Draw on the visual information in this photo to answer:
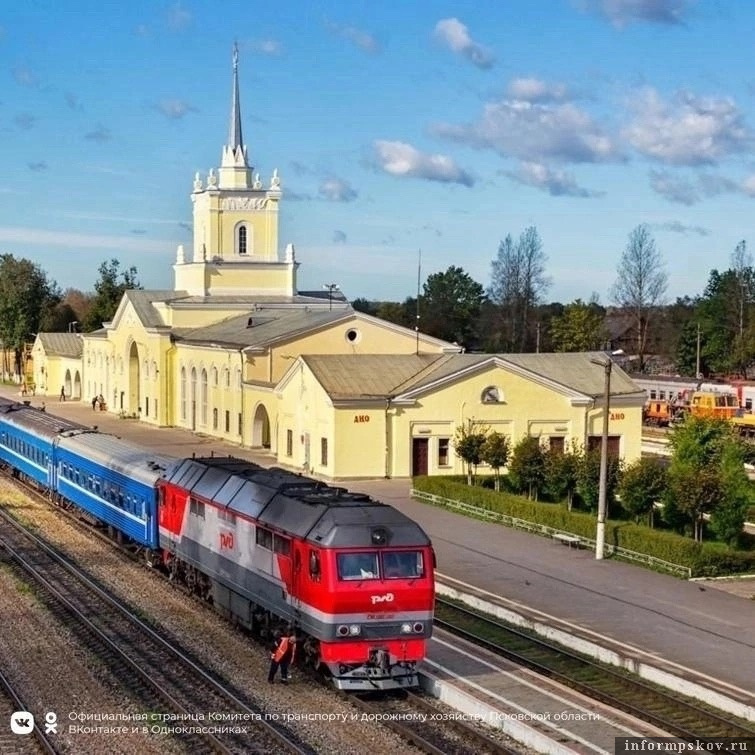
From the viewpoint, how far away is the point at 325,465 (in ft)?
160

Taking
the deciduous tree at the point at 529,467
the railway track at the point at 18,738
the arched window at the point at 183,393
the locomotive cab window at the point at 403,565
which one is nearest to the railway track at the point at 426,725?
the locomotive cab window at the point at 403,565

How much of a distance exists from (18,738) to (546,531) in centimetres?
2113

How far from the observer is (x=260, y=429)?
5912 cm

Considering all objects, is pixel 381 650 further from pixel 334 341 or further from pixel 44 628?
pixel 334 341

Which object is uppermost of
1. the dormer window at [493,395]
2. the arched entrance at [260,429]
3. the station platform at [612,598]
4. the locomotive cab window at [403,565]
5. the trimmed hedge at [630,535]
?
the dormer window at [493,395]

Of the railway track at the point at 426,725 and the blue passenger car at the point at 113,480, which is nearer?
the railway track at the point at 426,725

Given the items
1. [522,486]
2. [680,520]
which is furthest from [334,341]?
[680,520]

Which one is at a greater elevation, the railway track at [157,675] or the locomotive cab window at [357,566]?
the locomotive cab window at [357,566]

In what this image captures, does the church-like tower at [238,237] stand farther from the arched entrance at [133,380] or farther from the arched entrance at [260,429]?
the arched entrance at [260,429]

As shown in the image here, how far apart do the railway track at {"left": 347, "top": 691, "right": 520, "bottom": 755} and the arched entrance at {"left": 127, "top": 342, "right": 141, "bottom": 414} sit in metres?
62.6

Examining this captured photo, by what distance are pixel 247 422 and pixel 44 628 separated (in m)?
36.2

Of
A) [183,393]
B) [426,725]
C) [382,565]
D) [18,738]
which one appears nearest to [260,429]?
[183,393]

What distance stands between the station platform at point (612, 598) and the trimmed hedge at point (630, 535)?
63 centimetres

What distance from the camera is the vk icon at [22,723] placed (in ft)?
56.0
